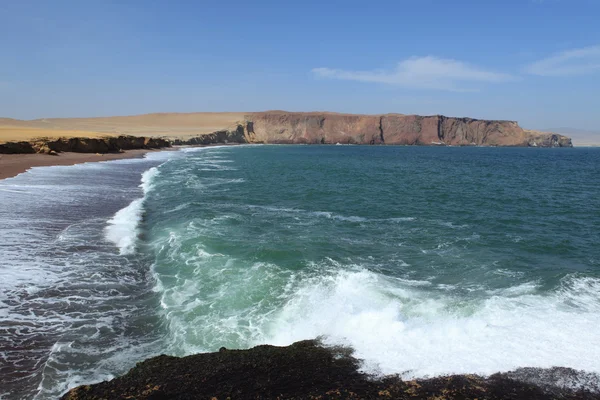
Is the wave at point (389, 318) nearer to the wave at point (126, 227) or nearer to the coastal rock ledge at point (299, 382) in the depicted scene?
Answer: the coastal rock ledge at point (299, 382)

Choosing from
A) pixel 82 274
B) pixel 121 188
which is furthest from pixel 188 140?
pixel 82 274

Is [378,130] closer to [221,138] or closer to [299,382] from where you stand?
[221,138]

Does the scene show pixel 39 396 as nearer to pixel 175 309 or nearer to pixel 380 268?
pixel 175 309

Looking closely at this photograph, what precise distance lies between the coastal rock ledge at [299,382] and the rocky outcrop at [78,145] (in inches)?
1664

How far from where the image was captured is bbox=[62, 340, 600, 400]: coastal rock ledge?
19.7 feet

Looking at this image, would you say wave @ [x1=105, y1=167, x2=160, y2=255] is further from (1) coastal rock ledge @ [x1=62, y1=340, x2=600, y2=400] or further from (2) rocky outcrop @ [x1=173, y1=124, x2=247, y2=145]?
(2) rocky outcrop @ [x1=173, y1=124, x2=247, y2=145]

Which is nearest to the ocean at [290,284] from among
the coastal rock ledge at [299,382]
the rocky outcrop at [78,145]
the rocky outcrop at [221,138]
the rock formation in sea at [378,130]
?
the coastal rock ledge at [299,382]

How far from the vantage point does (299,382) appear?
20.8 ft

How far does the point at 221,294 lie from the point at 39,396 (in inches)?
199

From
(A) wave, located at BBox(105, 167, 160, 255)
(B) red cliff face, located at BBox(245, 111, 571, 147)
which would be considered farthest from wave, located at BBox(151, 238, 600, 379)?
(B) red cliff face, located at BBox(245, 111, 571, 147)

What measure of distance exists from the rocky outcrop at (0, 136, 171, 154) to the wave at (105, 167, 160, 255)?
26229mm

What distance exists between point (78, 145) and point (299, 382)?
181 feet

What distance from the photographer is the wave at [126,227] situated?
15.0 m

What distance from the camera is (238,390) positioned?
6074mm
